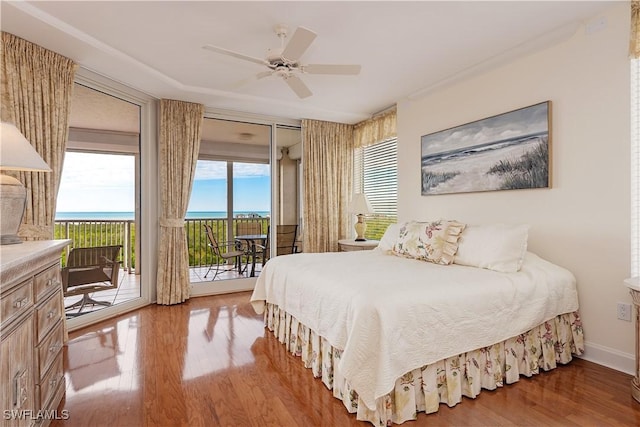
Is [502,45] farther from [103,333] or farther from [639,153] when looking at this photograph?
[103,333]

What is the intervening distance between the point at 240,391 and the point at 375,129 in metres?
3.84

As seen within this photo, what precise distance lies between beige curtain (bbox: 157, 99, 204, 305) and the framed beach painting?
115 inches

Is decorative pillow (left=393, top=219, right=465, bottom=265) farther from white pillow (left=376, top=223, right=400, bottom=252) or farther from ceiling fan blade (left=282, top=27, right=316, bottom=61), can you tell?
ceiling fan blade (left=282, top=27, right=316, bottom=61)

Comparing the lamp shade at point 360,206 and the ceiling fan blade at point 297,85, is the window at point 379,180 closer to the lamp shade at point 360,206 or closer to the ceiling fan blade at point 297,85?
the lamp shade at point 360,206

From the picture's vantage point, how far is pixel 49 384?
1723 millimetres

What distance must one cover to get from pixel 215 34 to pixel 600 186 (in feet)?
10.3

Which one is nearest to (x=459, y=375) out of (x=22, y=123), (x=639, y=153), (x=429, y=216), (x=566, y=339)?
(x=566, y=339)

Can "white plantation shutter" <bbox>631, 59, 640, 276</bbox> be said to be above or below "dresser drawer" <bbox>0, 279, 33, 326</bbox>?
above

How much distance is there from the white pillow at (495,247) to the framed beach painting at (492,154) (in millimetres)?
543

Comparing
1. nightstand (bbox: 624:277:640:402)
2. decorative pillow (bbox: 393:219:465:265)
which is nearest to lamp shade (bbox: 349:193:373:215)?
decorative pillow (bbox: 393:219:465:265)

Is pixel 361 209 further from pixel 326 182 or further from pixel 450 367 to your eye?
pixel 450 367

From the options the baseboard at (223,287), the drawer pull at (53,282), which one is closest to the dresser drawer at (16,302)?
the drawer pull at (53,282)

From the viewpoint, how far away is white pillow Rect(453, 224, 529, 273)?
7.88 feet

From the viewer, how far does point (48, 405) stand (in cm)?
170
